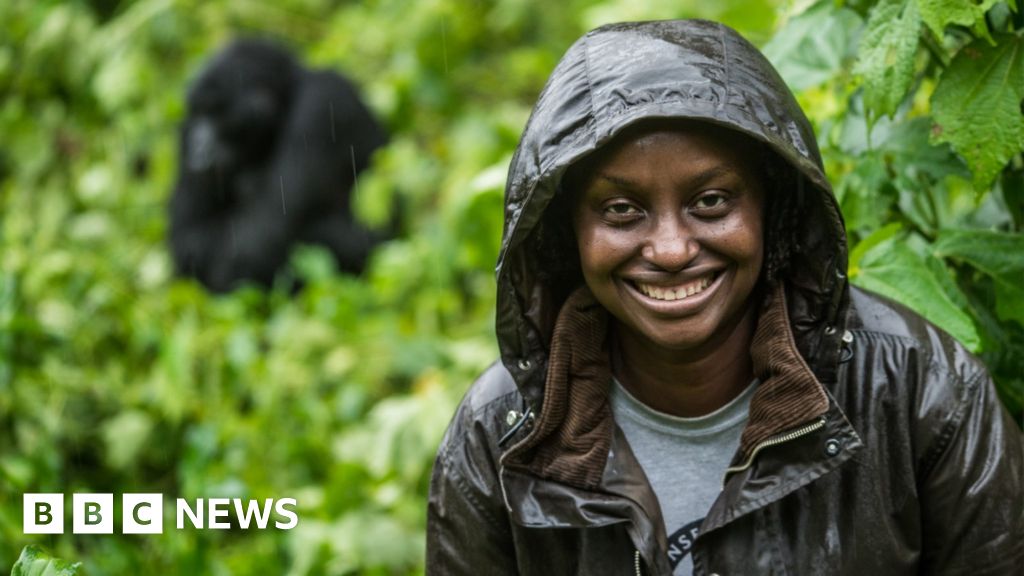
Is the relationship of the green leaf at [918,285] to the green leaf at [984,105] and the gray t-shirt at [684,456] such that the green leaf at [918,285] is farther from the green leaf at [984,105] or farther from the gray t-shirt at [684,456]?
the gray t-shirt at [684,456]

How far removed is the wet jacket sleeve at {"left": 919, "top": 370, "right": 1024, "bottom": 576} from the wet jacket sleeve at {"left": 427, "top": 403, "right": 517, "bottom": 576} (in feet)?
1.92

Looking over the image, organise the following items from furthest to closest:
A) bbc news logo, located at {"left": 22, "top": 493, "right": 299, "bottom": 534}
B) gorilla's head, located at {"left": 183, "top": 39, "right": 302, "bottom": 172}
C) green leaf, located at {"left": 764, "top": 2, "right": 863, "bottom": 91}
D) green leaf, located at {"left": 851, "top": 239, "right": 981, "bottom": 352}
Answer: gorilla's head, located at {"left": 183, "top": 39, "right": 302, "bottom": 172}
bbc news logo, located at {"left": 22, "top": 493, "right": 299, "bottom": 534}
green leaf, located at {"left": 764, "top": 2, "right": 863, "bottom": 91}
green leaf, located at {"left": 851, "top": 239, "right": 981, "bottom": 352}

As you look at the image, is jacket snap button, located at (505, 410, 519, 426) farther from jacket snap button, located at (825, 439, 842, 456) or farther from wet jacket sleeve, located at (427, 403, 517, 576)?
jacket snap button, located at (825, 439, 842, 456)

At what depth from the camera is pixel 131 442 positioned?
4.02 metres

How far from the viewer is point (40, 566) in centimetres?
172

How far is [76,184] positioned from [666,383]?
18.4ft

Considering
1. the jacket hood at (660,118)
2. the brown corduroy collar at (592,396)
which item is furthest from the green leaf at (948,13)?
the brown corduroy collar at (592,396)

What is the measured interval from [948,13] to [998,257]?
442 mm

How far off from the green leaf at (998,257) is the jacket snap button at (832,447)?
1.93 ft

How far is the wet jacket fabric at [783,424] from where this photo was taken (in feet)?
5.29

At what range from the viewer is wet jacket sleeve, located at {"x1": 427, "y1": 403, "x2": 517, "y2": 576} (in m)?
1.83

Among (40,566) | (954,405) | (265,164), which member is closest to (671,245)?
(954,405)

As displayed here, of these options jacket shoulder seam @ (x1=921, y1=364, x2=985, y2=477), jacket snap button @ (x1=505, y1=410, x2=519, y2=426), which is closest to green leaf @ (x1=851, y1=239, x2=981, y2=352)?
jacket shoulder seam @ (x1=921, y1=364, x2=985, y2=477)

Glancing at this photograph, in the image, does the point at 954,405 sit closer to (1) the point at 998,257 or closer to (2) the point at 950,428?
(2) the point at 950,428
